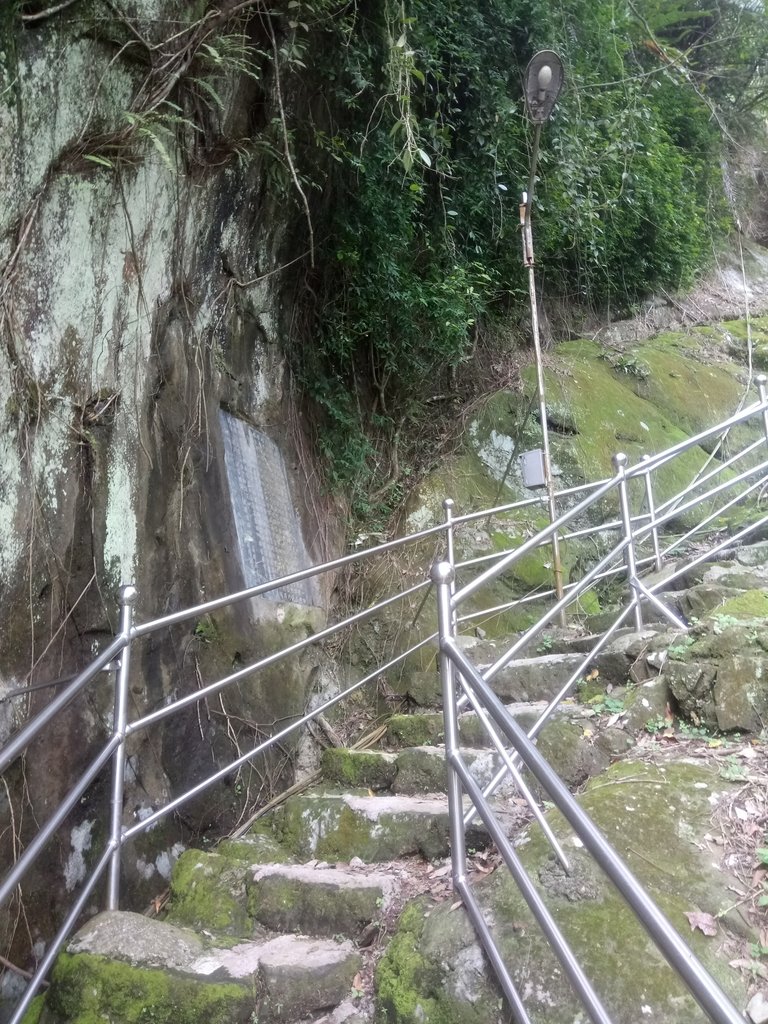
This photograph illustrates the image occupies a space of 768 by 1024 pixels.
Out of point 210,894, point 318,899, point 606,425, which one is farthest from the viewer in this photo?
point 606,425

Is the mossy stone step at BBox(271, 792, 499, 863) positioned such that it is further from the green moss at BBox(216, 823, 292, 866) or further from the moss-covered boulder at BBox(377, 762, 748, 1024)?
the moss-covered boulder at BBox(377, 762, 748, 1024)

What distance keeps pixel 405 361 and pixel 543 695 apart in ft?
10.7

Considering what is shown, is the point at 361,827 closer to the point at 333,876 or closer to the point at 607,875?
the point at 333,876

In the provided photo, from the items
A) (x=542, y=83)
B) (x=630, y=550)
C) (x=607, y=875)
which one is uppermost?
(x=542, y=83)

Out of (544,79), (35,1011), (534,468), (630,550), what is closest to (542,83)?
(544,79)

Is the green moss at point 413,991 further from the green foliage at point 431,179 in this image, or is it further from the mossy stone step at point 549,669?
the green foliage at point 431,179

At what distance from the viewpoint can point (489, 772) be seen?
2.69m

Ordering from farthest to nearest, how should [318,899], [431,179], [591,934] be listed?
[431,179] → [318,899] → [591,934]

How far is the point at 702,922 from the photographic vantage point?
1.65 meters

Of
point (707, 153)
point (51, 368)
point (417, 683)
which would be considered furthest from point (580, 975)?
point (707, 153)

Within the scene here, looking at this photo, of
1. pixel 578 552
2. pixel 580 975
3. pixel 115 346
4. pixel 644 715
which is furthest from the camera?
pixel 578 552

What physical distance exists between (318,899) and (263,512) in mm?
2329

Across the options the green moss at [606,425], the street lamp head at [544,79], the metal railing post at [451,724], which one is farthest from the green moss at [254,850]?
the green moss at [606,425]

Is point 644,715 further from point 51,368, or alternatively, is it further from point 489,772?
point 51,368
